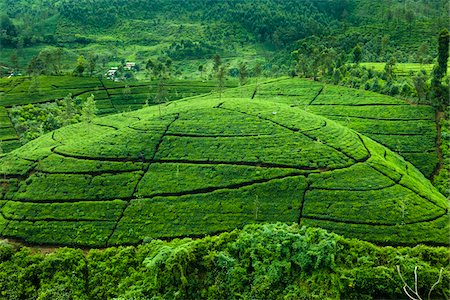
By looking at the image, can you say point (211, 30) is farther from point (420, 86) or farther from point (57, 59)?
point (420, 86)

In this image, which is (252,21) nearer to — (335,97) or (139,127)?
(335,97)

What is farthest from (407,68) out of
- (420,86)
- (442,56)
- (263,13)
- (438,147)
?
(263,13)

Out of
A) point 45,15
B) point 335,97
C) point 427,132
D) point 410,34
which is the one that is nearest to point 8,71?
Answer: point 45,15

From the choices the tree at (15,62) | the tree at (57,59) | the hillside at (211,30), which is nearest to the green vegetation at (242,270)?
the tree at (57,59)

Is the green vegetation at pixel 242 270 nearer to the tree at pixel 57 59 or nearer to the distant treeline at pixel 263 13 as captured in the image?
the tree at pixel 57 59

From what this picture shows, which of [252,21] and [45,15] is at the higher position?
[45,15]

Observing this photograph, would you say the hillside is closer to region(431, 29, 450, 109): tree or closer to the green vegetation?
region(431, 29, 450, 109): tree

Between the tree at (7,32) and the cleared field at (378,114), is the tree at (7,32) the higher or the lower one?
the higher one

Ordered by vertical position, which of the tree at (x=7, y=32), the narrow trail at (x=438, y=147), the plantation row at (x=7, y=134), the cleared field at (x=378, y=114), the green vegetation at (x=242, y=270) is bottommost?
the narrow trail at (x=438, y=147)
